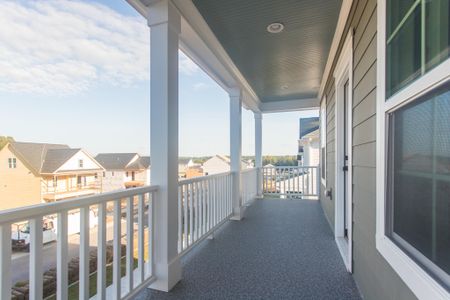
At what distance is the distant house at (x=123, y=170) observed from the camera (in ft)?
5.28

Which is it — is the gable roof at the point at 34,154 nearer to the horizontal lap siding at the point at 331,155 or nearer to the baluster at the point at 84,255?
the baluster at the point at 84,255

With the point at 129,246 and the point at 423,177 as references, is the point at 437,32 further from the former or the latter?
the point at 129,246

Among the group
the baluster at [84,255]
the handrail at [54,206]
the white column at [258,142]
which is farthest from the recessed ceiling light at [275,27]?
the white column at [258,142]

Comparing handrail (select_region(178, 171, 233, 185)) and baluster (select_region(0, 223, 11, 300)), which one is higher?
handrail (select_region(178, 171, 233, 185))

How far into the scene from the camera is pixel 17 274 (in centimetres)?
120

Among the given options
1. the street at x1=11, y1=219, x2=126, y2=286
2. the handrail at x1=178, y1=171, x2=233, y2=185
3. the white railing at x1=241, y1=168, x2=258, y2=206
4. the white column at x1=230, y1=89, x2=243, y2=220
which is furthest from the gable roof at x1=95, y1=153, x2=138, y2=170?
the white railing at x1=241, y1=168, x2=258, y2=206

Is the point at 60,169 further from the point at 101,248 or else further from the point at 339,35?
the point at 339,35

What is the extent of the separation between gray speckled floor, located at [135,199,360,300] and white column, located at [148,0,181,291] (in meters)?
0.26

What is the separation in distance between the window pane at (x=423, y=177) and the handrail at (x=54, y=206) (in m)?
1.63

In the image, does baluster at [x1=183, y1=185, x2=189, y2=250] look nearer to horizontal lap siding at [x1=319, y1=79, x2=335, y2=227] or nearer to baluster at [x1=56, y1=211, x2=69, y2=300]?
baluster at [x1=56, y1=211, x2=69, y2=300]

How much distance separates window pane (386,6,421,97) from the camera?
98 centimetres

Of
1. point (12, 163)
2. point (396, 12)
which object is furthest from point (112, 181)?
point (396, 12)

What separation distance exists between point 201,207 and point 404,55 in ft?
8.27

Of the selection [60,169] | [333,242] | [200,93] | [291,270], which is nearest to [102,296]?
[60,169]
